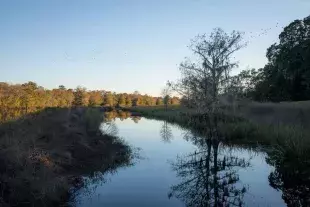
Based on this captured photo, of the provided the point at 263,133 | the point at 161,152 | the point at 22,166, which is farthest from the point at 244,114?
A: the point at 22,166

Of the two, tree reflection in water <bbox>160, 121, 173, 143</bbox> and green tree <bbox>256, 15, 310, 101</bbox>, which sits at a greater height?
green tree <bbox>256, 15, 310, 101</bbox>

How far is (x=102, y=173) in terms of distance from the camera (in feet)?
49.2

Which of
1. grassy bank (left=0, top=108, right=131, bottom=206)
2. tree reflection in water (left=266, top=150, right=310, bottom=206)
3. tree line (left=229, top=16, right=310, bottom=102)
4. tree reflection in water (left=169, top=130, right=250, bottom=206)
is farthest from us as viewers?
tree line (left=229, top=16, right=310, bottom=102)

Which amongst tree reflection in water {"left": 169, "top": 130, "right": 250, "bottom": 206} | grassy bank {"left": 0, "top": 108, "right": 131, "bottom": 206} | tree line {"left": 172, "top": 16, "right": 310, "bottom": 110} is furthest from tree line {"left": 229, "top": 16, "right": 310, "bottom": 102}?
grassy bank {"left": 0, "top": 108, "right": 131, "bottom": 206}

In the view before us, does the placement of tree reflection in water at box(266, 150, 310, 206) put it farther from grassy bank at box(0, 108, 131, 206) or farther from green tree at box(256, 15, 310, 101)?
green tree at box(256, 15, 310, 101)

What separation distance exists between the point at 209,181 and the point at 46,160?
646 cm

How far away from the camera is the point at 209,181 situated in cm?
1366

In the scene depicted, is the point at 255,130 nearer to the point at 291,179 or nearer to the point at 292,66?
the point at 291,179

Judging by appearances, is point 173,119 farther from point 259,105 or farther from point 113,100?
point 113,100

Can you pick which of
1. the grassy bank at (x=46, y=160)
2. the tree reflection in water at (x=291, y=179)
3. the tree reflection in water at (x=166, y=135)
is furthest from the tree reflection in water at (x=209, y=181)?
the tree reflection in water at (x=166, y=135)

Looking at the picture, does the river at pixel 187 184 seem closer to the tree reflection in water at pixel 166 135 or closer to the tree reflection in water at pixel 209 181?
the tree reflection in water at pixel 209 181

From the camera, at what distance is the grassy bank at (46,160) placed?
9633mm

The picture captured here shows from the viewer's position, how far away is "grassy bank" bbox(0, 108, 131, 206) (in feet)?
31.6

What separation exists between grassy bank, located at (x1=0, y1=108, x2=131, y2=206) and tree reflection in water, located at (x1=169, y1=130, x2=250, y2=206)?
363 cm
